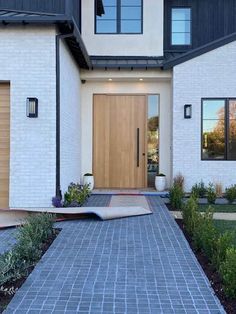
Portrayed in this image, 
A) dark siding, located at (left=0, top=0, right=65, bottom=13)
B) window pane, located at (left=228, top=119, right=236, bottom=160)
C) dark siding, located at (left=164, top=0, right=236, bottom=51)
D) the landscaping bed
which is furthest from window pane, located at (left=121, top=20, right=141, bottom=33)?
the landscaping bed

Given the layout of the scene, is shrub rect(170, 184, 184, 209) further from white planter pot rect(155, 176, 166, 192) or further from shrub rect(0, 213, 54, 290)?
shrub rect(0, 213, 54, 290)

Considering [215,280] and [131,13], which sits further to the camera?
[131,13]

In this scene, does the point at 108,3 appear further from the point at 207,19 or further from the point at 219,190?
the point at 219,190

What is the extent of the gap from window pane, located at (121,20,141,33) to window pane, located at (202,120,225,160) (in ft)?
12.2

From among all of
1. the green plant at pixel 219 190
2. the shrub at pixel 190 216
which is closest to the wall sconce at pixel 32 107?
the shrub at pixel 190 216

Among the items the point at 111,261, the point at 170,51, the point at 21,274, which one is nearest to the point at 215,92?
the point at 170,51

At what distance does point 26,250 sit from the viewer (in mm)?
5328

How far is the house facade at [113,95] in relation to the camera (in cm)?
896

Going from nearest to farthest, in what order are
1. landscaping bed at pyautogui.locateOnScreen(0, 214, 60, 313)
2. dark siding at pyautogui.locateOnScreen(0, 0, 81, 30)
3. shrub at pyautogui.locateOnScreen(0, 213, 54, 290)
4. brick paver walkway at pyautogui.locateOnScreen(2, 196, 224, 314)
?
brick paver walkway at pyautogui.locateOnScreen(2, 196, 224, 314) → landscaping bed at pyautogui.locateOnScreen(0, 214, 60, 313) → shrub at pyautogui.locateOnScreen(0, 213, 54, 290) → dark siding at pyautogui.locateOnScreen(0, 0, 81, 30)

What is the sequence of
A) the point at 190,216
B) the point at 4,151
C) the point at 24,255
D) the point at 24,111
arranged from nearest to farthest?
the point at 24,255 → the point at 190,216 → the point at 24,111 → the point at 4,151

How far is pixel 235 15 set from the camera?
14312 mm

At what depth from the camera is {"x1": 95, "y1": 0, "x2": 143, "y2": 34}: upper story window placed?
13383 mm

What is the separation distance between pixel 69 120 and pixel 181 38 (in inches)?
225

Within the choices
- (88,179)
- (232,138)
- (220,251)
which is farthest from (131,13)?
(220,251)
